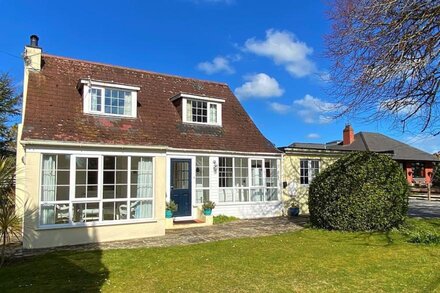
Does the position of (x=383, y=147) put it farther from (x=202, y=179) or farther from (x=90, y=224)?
(x=90, y=224)

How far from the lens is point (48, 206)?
1059 cm

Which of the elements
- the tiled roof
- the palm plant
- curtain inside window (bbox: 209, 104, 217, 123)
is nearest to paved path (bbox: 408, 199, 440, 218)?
curtain inside window (bbox: 209, 104, 217, 123)

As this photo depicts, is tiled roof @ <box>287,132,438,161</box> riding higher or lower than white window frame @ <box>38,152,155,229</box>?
higher

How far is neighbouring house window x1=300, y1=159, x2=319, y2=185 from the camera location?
61.5ft

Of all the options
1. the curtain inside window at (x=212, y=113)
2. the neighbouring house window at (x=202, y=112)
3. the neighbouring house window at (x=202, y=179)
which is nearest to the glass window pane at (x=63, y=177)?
the neighbouring house window at (x=202, y=179)

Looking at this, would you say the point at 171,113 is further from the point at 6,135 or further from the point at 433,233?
the point at 6,135

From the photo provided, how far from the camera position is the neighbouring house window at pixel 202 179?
50.4ft

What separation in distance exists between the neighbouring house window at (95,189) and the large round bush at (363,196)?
6.31 meters

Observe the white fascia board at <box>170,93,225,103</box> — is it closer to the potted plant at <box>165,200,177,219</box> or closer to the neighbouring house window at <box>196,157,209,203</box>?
the neighbouring house window at <box>196,157,209,203</box>

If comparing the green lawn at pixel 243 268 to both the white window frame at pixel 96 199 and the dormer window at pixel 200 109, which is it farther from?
the dormer window at pixel 200 109

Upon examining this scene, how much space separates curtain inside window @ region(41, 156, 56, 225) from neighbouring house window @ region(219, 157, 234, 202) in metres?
7.31

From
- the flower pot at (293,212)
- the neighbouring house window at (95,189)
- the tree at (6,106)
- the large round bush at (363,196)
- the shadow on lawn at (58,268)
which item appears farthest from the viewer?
the tree at (6,106)

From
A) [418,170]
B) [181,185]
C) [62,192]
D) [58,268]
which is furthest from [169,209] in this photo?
[418,170]

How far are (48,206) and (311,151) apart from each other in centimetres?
1312
